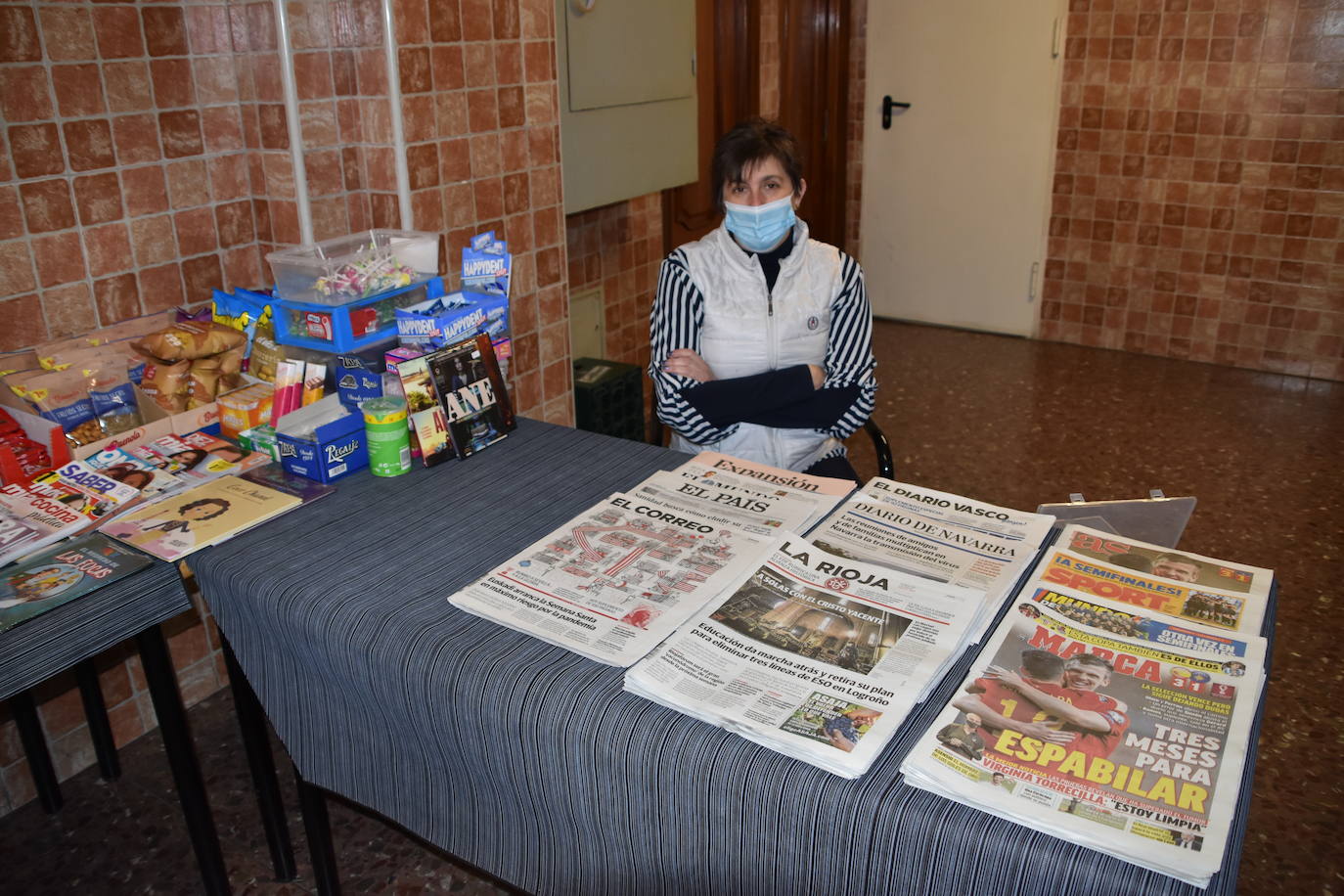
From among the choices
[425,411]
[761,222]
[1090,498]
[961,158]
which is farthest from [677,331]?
[961,158]

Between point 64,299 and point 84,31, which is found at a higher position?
point 84,31

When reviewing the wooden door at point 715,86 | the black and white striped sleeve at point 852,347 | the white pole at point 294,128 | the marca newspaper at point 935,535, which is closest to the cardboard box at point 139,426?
the white pole at point 294,128

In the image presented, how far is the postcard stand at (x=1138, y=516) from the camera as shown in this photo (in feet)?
→ 5.27

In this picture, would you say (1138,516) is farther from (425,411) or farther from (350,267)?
(350,267)

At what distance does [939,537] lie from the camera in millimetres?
1481

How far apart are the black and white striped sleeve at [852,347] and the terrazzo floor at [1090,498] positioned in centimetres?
106

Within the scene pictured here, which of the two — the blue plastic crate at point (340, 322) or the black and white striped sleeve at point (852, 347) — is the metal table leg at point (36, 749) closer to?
the blue plastic crate at point (340, 322)

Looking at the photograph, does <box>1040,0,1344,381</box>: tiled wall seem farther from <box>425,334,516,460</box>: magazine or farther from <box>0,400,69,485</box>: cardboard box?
<box>0,400,69,485</box>: cardboard box

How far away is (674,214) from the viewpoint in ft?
13.0

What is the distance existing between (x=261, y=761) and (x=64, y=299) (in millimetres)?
903

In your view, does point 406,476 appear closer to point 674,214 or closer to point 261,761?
point 261,761

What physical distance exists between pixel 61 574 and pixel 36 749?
84cm

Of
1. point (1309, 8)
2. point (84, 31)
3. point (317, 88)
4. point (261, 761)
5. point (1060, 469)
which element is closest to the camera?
point (261, 761)

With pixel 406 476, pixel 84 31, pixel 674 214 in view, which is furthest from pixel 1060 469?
pixel 84 31
